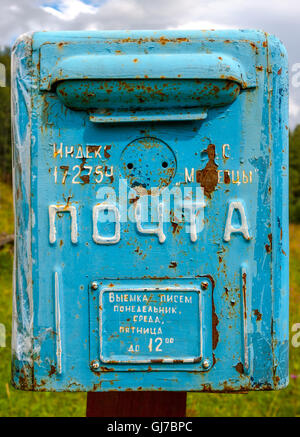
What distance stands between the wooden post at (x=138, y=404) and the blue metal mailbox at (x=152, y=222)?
235 millimetres

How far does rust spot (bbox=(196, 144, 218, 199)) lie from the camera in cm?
130

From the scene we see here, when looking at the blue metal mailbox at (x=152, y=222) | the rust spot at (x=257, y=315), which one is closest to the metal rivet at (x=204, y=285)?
the blue metal mailbox at (x=152, y=222)

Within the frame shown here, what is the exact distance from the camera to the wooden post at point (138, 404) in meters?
1.52

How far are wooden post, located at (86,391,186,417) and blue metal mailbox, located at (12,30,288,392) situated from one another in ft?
0.77

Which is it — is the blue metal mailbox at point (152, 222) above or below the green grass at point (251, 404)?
above

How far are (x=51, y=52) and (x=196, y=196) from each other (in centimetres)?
58

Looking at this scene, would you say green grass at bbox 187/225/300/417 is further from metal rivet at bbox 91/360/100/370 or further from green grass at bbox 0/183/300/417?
metal rivet at bbox 91/360/100/370

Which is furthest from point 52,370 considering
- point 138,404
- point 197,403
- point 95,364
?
point 197,403

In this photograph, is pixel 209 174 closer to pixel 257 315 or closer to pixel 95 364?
pixel 257 315

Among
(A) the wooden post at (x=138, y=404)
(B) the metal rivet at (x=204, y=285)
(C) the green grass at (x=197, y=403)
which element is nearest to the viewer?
(B) the metal rivet at (x=204, y=285)

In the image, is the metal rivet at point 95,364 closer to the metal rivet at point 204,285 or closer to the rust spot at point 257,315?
the metal rivet at point 204,285

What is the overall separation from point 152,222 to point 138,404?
0.65 meters
